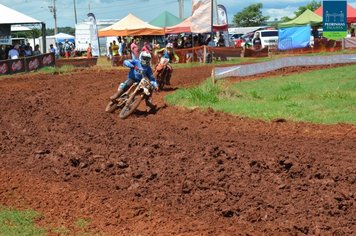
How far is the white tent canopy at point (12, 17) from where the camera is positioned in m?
37.0

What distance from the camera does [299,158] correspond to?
32.0 feet

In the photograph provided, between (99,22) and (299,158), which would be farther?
(99,22)

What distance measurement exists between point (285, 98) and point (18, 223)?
1226 centimetres

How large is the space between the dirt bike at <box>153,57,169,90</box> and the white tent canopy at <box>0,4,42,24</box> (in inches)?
677

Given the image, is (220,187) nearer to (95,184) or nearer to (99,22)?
(95,184)

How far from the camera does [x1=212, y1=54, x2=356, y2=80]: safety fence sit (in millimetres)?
25422

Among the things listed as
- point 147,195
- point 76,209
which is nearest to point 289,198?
point 147,195

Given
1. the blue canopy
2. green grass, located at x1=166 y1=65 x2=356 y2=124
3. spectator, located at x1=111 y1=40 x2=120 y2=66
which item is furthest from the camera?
the blue canopy

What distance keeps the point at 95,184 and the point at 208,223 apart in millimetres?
2312

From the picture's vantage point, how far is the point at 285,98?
1855 cm

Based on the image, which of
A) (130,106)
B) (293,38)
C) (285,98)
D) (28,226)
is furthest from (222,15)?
(28,226)

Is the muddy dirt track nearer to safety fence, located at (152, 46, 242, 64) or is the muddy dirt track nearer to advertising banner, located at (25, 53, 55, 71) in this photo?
advertising banner, located at (25, 53, 55, 71)

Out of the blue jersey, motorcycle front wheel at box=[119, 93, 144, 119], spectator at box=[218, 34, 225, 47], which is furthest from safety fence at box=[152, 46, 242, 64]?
motorcycle front wheel at box=[119, 93, 144, 119]

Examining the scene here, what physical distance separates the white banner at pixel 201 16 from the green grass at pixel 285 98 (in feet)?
51.1
